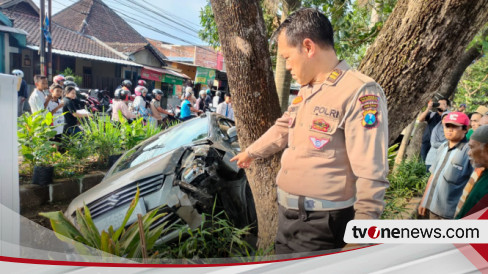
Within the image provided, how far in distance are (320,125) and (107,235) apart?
Result: 102 cm

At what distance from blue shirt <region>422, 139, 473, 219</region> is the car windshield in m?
1.58

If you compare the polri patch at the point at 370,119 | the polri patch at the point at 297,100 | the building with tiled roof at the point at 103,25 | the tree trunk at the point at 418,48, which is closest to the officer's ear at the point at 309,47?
the polri patch at the point at 297,100

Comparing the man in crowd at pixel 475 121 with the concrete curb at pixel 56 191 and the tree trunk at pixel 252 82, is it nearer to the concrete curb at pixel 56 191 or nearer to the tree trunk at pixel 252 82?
the tree trunk at pixel 252 82

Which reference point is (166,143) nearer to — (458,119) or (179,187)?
(179,187)

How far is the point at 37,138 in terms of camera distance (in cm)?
279

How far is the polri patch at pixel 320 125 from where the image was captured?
1.20 m

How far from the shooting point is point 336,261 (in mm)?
1357

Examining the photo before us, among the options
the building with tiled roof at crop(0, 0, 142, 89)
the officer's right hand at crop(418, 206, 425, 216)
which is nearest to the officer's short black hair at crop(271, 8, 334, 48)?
the building with tiled roof at crop(0, 0, 142, 89)

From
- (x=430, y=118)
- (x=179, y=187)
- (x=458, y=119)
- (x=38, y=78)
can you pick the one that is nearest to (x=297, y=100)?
(x=179, y=187)

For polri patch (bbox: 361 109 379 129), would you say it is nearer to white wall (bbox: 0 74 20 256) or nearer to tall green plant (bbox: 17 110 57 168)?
white wall (bbox: 0 74 20 256)

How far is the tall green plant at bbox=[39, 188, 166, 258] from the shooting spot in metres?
1.40

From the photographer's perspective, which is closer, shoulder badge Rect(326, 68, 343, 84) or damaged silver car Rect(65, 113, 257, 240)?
shoulder badge Rect(326, 68, 343, 84)

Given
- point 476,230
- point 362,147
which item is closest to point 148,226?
point 362,147

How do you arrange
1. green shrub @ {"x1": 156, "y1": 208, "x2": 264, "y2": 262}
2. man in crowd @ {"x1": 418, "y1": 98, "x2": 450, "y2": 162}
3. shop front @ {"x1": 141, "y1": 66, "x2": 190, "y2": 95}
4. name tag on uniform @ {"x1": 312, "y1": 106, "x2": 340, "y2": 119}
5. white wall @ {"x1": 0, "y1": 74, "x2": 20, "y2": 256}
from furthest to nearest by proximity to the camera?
man in crowd @ {"x1": 418, "y1": 98, "x2": 450, "y2": 162} < shop front @ {"x1": 141, "y1": 66, "x2": 190, "y2": 95} < green shrub @ {"x1": 156, "y1": 208, "x2": 264, "y2": 262} < name tag on uniform @ {"x1": 312, "y1": 106, "x2": 340, "y2": 119} < white wall @ {"x1": 0, "y1": 74, "x2": 20, "y2": 256}
